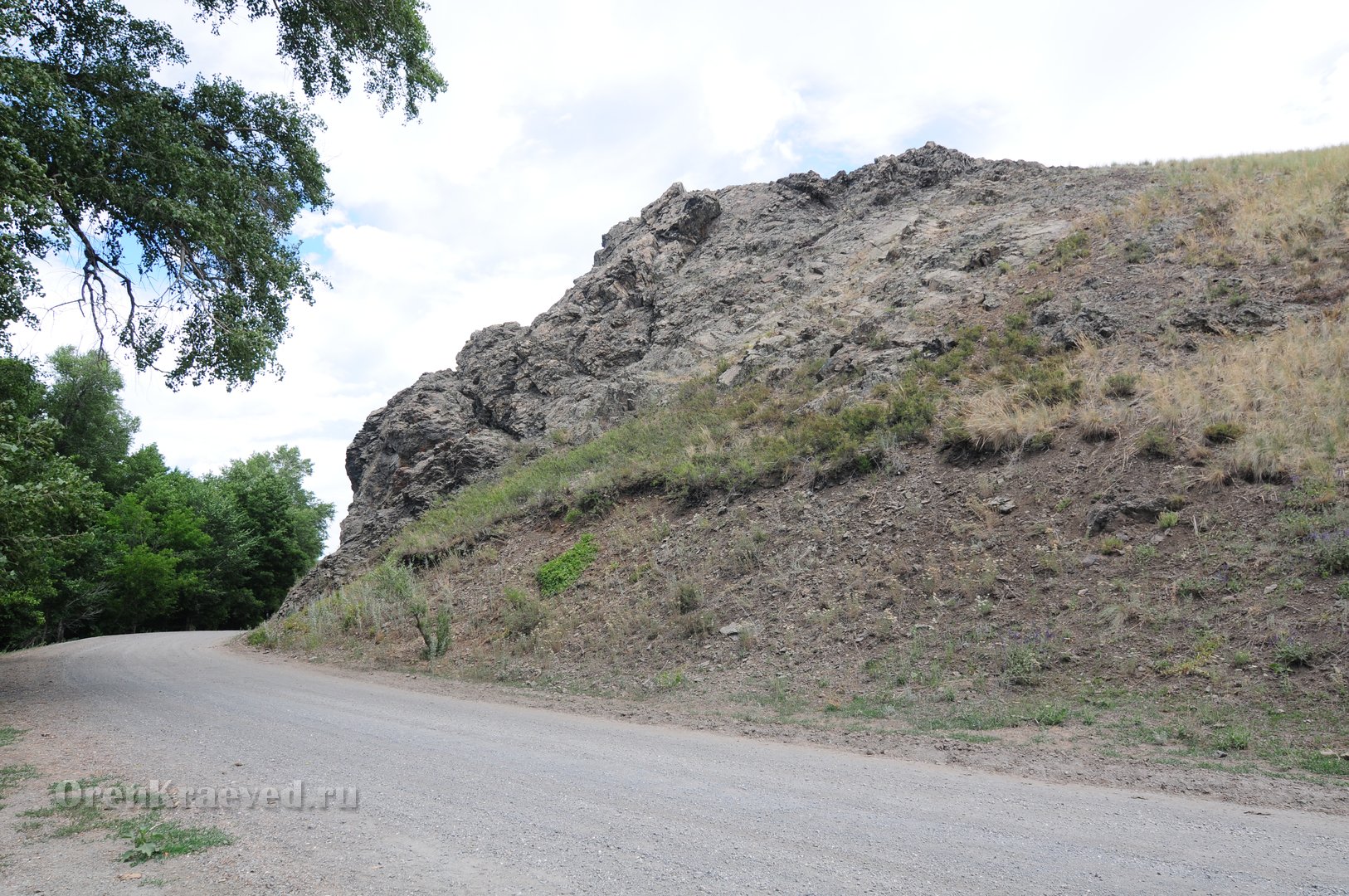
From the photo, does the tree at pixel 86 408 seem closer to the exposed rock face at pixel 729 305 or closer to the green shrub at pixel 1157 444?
the exposed rock face at pixel 729 305

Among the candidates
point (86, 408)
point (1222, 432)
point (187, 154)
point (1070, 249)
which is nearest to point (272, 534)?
point (86, 408)

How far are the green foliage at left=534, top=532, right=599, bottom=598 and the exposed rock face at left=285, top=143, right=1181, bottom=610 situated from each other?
7.42 m

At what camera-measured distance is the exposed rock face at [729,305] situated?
20875 millimetres

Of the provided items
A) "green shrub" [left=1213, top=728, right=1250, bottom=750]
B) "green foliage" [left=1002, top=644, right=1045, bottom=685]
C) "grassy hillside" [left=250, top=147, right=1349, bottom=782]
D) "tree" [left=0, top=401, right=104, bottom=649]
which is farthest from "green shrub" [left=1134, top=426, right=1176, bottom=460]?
"tree" [left=0, top=401, right=104, bottom=649]

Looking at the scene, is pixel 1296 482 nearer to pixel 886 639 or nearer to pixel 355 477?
pixel 886 639

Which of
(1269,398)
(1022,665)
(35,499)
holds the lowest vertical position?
(1022,665)

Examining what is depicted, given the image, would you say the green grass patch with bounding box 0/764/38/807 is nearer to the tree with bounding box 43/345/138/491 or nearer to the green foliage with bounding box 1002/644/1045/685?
the green foliage with bounding box 1002/644/1045/685

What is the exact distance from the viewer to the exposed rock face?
20.9 metres

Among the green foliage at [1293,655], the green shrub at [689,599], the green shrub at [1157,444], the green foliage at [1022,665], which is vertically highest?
the green shrub at [1157,444]

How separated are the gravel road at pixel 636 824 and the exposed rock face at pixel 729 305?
12.8 m

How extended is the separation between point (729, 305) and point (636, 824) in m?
23.1

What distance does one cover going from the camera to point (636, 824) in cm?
472

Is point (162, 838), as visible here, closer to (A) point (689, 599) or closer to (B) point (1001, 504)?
(A) point (689, 599)

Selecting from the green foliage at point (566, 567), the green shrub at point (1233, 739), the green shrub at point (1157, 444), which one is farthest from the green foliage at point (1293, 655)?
the green foliage at point (566, 567)
